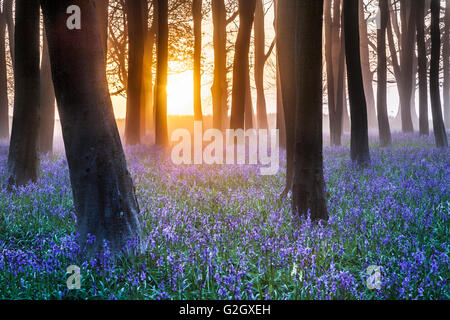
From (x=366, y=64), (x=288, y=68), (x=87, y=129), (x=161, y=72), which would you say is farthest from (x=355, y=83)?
(x=366, y=64)

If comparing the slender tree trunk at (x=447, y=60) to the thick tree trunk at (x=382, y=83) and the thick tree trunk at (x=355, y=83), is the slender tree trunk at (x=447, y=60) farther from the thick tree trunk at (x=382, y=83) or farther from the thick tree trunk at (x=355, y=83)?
the thick tree trunk at (x=355, y=83)

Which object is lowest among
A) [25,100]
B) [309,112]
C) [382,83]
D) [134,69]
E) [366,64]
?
[309,112]

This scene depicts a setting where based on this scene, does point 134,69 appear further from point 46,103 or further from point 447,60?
point 447,60

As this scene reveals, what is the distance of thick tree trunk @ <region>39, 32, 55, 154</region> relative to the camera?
13.8 metres

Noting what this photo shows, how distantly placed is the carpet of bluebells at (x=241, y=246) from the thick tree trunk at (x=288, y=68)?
34.8 inches

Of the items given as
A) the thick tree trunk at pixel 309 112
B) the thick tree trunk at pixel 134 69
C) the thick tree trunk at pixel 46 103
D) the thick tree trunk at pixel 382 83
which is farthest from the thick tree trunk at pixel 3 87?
the thick tree trunk at pixel 309 112

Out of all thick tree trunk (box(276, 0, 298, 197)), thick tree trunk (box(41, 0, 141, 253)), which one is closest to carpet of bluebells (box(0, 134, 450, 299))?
thick tree trunk (box(41, 0, 141, 253))

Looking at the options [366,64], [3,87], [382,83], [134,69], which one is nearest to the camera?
[134,69]

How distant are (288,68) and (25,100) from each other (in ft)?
18.1

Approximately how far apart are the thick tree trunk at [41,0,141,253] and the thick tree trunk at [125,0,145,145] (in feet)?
40.9

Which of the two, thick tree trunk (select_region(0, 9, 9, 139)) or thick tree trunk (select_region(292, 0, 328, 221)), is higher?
thick tree trunk (select_region(0, 9, 9, 139))

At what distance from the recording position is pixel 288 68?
21.7 ft

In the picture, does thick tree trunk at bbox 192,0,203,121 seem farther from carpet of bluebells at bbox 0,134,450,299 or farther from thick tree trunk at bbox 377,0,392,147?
carpet of bluebells at bbox 0,134,450,299
